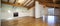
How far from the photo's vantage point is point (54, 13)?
38.1ft

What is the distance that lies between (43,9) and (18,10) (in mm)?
3177

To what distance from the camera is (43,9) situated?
11.0 m

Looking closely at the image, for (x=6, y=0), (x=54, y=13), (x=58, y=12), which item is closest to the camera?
(x=6, y=0)

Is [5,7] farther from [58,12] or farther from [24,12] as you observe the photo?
[58,12]

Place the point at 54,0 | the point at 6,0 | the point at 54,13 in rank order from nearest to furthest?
the point at 54,0
the point at 6,0
the point at 54,13

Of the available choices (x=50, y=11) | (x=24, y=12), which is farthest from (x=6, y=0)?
(x=50, y=11)

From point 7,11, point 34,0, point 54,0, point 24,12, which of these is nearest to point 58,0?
point 54,0

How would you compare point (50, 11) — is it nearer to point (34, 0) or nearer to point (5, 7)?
point (34, 0)

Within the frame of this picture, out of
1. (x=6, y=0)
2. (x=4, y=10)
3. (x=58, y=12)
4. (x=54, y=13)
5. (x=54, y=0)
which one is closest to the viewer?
(x=54, y=0)

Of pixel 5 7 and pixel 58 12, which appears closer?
pixel 5 7

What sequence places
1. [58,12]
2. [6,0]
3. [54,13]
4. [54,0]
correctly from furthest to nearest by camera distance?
[54,13] → [58,12] → [6,0] → [54,0]

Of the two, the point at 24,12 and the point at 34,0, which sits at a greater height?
the point at 34,0

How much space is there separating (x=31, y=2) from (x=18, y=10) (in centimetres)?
214

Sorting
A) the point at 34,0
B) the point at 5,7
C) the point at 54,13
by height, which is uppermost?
the point at 34,0
